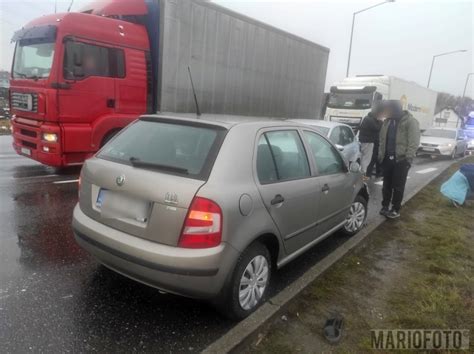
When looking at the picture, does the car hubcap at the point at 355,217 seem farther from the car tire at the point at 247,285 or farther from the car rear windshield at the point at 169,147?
the car rear windshield at the point at 169,147

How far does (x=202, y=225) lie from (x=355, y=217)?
3.13 m

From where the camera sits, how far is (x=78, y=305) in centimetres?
304

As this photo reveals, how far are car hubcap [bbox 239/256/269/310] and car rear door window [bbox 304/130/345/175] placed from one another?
1315 mm

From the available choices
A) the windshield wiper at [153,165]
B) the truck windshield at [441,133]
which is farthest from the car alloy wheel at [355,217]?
the truck windshield at [441,133]

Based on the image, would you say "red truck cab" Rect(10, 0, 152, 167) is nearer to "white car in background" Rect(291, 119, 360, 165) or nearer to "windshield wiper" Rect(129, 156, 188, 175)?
"white car in background" Rect(291, 119, 360, 165)

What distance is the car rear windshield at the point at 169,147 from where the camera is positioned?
285 centimetres

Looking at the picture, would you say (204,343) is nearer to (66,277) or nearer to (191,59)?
(66,277)

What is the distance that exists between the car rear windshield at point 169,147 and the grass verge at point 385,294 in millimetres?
1360

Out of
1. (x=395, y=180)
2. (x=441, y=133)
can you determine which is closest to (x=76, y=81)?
(x=395, y=180)

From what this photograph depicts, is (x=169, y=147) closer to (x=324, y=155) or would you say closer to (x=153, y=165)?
(x=153, y=165)

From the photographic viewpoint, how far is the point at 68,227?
15.4 feet

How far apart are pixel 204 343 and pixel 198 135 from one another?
5.16ft

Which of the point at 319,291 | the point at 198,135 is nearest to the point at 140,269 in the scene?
the point at 198,135

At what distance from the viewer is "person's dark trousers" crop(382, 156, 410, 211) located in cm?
608
